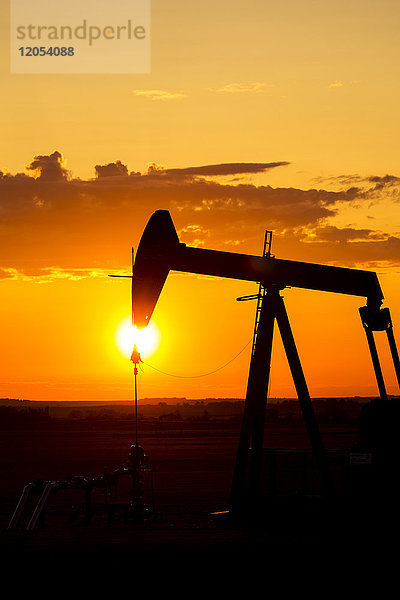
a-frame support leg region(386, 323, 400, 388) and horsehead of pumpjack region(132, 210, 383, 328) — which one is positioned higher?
horsehead of pumpjack region(132, 210, 383, 328)

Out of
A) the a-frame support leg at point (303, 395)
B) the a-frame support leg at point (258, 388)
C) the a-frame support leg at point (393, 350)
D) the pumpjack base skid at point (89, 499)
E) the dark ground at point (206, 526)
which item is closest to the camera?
A: the dark ground at point (206, 526)

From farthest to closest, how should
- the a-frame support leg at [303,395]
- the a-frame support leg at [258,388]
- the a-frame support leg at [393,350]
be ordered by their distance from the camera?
the a-frame support leg at [258,388]
the a-frame support leg at [393,350]
the a-frame support leg at [303,395]

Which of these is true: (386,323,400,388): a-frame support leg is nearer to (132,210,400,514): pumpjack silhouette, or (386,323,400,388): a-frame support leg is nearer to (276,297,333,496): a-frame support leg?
(132,210,400,514): pumpjack silhouette

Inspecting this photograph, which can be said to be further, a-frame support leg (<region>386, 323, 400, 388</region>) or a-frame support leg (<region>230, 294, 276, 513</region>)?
a-frame support leg (<region>230, 294, 276, 513</region>)

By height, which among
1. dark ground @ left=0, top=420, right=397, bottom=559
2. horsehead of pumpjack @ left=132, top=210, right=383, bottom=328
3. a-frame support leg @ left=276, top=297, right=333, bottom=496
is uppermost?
horsehead of pumpjack @ left=132, top=210, right=383, bottom=328

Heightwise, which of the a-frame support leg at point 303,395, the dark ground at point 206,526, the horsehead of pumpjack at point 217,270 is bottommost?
the dark ground at point 206,526

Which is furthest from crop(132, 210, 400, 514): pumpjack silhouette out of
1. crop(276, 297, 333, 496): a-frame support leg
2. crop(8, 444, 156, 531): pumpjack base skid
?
crop(8, 444, 156, 531): pumpjack base skid

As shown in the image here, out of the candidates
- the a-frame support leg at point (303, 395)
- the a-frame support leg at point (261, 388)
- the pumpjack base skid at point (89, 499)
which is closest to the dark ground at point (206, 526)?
the pumpjack base skid at point (89, 499)

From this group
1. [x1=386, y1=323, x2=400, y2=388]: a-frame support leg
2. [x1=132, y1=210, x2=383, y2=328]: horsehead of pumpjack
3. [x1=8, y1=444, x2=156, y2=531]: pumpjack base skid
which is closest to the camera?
[x1=8, y1=444, x2=156, y2=531]: pumpjack base skid

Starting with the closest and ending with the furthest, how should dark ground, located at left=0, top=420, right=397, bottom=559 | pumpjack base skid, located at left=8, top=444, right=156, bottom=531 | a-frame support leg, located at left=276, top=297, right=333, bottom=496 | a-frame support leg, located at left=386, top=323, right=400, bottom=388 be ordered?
1. dark ground, located at left=0, top=420, right=397, bottom=559
2. pumpjack base skid, located at left=8, top=444, right=156, bottom=531
3. a-frame support leg, located at left=276, top=297, right=333, bottom=496
4. a-frame support leg, located at left=386, top=323, right=400, bottom=388

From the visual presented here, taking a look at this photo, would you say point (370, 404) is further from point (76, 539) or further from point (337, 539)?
point (76, 539)

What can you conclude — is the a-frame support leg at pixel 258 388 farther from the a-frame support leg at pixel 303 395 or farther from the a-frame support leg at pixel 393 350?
the a-frame support leg at pixel 393 350

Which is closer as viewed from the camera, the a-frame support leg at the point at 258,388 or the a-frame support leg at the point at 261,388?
the a-frame support leg at the point at 261,388

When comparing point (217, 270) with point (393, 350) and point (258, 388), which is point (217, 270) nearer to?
point (258, 388)
